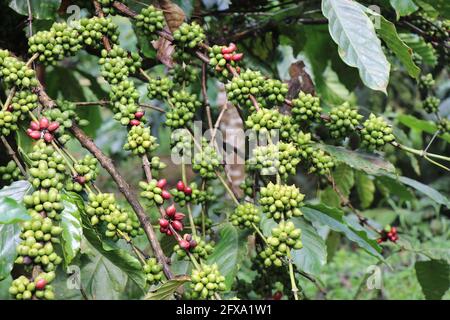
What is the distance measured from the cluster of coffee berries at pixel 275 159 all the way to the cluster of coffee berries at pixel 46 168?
40 centimetres

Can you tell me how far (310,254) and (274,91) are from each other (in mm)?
397

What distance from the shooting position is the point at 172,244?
59.0 inches

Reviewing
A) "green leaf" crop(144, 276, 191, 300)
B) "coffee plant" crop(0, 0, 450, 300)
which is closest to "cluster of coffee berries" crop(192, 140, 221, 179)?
"coffee plant" crop(0, 0, 450, 300)

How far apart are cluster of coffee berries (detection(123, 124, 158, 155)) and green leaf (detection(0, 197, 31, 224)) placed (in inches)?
13.7

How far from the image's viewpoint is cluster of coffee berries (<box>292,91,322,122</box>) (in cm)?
139

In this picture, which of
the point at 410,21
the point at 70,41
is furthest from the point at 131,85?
the point at 410,21

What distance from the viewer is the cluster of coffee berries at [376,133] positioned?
1.33 metres

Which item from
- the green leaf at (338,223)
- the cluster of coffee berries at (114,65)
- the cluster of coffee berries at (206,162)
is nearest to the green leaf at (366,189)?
the green leaf at (338,223)

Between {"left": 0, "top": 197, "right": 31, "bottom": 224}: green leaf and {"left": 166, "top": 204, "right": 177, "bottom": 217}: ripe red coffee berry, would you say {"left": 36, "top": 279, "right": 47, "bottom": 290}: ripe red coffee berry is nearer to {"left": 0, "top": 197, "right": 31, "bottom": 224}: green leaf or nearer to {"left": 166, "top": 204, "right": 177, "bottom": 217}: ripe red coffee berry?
{"left": 0, "top": 197, "right": 31, "bottom": 224}: green leaf

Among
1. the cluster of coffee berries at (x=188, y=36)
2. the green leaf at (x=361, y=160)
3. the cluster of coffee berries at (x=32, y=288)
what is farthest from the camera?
the green leaf at (x=361, y=160)

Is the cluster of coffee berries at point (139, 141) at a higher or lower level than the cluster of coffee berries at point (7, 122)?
lower

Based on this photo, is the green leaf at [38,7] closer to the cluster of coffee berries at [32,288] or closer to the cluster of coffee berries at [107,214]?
the cluster of coffee berries at [107,214]

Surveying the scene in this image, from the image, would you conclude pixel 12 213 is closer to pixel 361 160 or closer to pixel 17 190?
pixel 17 190
